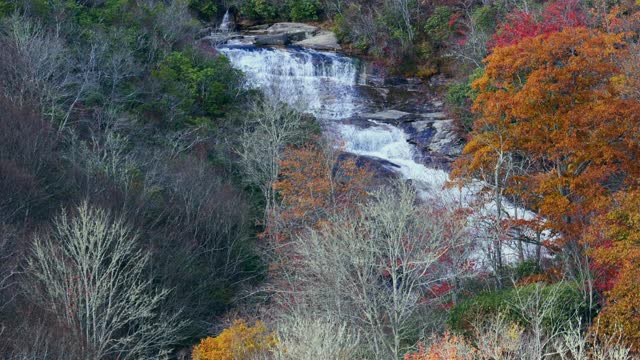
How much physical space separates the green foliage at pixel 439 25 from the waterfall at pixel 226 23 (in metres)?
18.1

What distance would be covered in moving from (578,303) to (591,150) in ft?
17.1

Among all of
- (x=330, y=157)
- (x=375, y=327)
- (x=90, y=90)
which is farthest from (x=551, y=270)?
(x=90, y=90)

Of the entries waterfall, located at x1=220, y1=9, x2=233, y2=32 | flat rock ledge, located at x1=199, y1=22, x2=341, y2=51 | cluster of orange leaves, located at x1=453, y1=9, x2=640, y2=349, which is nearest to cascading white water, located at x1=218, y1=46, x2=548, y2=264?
flat rock ledge, located at x1=199, y1=22, x2=341, y2=51

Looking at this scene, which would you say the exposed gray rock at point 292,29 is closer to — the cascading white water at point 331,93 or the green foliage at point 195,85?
the cascading white water at point 331,93

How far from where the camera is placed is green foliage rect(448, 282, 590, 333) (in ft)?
57.5

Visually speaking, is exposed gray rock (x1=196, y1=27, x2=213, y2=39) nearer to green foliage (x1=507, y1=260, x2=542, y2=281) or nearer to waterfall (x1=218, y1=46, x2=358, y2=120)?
waterfall (x1=218, y1=46, x2=358, y2=120)

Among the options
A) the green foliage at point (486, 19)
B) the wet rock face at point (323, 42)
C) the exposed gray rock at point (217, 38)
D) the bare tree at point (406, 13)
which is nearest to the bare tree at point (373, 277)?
the green foliage at point (486, 19)

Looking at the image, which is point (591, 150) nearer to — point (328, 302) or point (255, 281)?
point (328, 302)

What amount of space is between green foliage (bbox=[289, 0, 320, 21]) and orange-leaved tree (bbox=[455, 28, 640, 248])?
3473 centimetres

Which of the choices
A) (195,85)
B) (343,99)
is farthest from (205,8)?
(195,85)

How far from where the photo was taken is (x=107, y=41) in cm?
3241

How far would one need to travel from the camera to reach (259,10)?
54.9 m

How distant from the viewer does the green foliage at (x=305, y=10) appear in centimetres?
5462

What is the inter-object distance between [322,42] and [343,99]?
372 inches
